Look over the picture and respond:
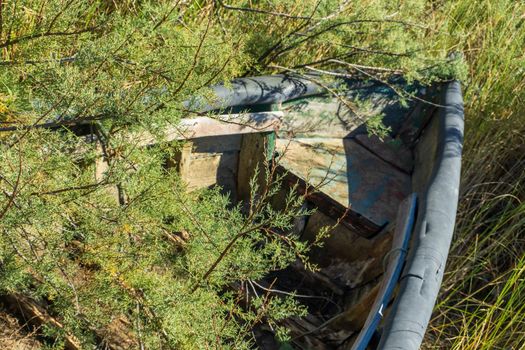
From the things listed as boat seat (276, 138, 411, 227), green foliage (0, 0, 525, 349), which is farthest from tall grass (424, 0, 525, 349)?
green foliage (0, 0, 525, 349)

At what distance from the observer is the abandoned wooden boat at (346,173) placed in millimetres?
2955

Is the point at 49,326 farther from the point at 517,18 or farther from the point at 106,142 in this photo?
the point at 517,18

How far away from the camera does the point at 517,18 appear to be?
4.59 metres

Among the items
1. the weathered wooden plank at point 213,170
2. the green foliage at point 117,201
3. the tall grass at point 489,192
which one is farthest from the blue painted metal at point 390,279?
the weathered wooden plank at point 213,170

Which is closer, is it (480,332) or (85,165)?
(85,165)

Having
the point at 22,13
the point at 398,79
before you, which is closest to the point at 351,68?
the point at 398,79

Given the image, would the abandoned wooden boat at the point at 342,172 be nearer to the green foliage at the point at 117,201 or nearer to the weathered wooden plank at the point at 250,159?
the weathered wooden plank at the point at 250,159

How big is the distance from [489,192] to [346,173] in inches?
33.1

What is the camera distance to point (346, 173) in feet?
11.7

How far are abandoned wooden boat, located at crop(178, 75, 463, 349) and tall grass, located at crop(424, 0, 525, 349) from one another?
0.37 meters

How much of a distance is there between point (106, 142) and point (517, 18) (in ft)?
9.44

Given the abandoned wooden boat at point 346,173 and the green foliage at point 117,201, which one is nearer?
the green foliage at point 117,201

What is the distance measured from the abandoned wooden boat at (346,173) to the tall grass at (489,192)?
14.4 inches

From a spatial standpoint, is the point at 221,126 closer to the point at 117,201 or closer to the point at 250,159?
the point at 250,159
